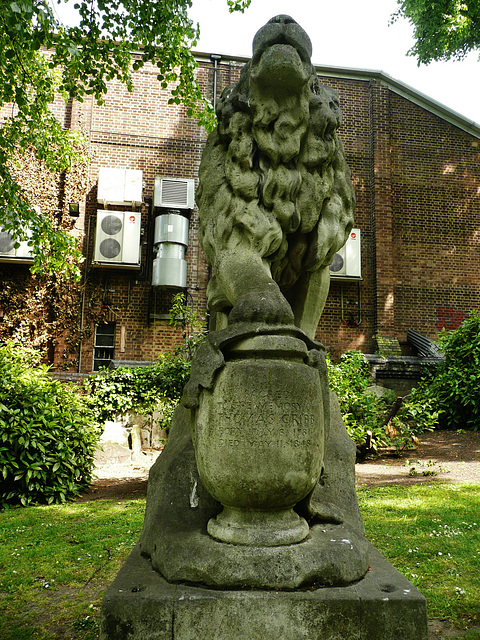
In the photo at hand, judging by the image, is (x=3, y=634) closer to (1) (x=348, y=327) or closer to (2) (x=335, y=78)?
(1) (x=348, y=327)

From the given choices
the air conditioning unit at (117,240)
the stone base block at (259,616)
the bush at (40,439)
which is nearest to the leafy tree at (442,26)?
the air conditioning unit at (117,240)

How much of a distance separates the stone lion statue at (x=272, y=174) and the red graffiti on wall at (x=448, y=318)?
485 inches

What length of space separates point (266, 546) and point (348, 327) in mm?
12087

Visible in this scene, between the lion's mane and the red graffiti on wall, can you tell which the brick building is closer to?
the red graffiti on wall

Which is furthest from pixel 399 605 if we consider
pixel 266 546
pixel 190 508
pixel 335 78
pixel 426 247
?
pixel 335 78

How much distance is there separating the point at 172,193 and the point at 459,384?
746cm

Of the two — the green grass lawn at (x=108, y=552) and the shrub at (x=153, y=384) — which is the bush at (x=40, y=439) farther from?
the shrub at (x=153, y=384)

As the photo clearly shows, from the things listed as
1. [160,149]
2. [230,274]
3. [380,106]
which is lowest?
[230,274]

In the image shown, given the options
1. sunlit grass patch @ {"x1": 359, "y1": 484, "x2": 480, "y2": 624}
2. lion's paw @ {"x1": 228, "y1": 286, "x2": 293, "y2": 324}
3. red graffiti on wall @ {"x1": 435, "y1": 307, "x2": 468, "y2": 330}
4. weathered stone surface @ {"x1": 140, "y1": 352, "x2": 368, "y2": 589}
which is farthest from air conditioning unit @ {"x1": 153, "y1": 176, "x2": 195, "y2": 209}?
lion's paw @ {"x1": 228, "y1": 286, "x2": 293, "y2": 324}

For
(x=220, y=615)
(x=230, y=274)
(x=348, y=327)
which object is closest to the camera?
(x=220, y=615)

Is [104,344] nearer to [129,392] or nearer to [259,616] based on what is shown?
[129,392]

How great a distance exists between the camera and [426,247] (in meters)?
14.4

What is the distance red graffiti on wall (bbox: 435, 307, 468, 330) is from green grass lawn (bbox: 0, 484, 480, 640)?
8868 mm

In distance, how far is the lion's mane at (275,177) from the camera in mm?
2475
